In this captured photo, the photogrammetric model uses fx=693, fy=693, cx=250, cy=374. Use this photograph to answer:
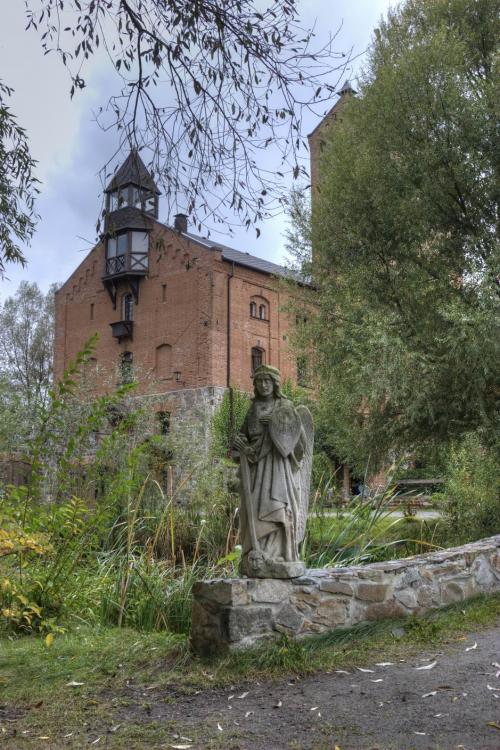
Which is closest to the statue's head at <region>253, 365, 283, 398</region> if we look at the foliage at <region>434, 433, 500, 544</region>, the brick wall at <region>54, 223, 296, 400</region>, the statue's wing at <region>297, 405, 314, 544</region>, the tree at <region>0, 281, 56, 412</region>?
the statue's wing at <region>297, 405, 314, 544</region>

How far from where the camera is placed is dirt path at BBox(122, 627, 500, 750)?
13.1 feet

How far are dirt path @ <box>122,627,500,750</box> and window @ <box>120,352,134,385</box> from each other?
22527mm

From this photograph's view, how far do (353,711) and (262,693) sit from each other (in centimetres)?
74

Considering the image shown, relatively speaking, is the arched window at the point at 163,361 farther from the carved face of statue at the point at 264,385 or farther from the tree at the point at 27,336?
the carved face of statue at the point at 264,385

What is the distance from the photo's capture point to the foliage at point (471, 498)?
1235 cm

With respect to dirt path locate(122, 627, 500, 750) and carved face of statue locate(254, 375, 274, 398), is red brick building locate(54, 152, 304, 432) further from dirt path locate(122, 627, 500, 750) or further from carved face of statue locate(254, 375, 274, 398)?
dirt path locate(122, 627, 500, 750)

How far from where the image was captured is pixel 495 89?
14789mm

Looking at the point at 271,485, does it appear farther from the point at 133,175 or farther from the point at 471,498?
the point at 471,498

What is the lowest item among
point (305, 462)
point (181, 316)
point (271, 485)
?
point (271, 485)

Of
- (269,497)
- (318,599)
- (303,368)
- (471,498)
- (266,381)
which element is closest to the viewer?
(269,497)

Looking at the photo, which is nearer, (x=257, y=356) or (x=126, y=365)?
(x=126, y=365)

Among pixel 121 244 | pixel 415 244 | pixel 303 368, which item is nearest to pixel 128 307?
pixel 121 244

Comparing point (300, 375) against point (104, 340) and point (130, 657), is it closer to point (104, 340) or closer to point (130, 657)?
point (130, 657)

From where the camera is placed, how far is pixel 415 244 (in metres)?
15.5
